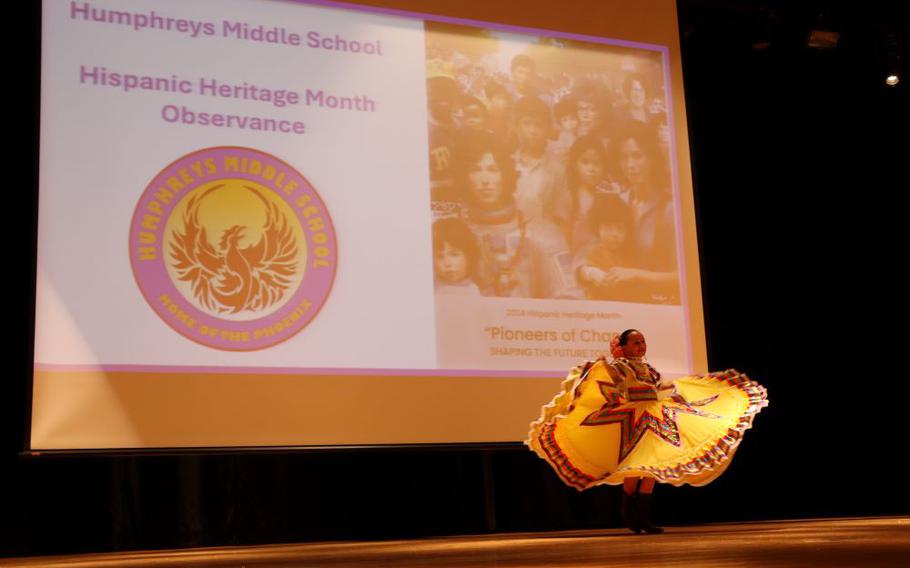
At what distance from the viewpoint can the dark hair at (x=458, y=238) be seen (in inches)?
185

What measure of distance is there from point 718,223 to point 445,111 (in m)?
2.16

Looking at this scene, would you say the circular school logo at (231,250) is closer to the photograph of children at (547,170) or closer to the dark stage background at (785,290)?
the photograph of children at (547,170)

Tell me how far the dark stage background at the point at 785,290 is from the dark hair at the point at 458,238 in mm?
1045

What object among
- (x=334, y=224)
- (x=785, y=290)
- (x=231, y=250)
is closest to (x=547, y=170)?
(x=334, y=224)

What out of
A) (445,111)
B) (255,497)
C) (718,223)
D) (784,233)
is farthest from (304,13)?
(784,233)

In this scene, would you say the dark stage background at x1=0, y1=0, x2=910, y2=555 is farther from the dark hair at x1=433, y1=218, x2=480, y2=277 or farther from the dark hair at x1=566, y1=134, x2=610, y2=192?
the dark hair at x1=433, y1=218, x2=480, y2=277

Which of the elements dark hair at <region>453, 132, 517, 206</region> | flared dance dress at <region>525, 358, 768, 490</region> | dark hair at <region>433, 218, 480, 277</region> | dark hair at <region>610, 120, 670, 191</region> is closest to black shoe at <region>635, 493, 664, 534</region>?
flared dance dress at <region>525, 358, 768, 490</region>

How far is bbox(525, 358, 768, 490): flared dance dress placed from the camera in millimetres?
4031

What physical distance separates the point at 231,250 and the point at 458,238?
1.05m

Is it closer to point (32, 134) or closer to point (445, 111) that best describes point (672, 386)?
point (445, 111)

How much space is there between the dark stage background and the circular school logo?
941mm

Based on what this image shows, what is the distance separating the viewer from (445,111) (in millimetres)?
4859

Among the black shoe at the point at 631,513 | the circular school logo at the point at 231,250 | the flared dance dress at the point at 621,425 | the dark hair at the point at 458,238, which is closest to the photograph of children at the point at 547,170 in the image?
the dark hair at the point at 458,238

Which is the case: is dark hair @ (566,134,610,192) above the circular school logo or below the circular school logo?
above
